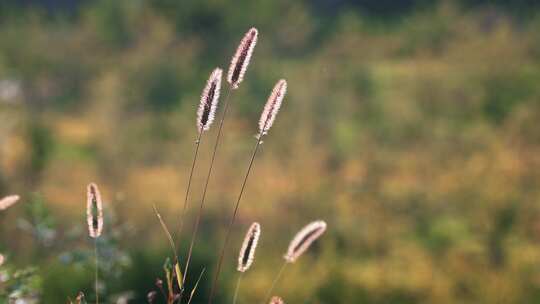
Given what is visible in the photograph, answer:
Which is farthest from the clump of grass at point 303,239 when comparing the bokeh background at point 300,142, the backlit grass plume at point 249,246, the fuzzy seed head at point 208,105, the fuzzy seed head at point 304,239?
the bokeh background at point 300,142

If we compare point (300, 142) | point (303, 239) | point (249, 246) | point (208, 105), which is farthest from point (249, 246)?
point (300, 142)

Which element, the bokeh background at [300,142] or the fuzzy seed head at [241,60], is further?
the bokeh background at [300,142]

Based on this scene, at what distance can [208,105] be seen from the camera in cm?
169

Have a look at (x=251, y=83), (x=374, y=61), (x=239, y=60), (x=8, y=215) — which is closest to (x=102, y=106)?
(x=251, y=83)

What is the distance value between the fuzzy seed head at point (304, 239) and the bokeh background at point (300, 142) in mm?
1030

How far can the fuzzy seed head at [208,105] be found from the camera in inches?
65.8

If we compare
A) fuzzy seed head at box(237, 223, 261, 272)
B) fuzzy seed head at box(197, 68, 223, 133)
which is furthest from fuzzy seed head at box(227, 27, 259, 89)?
fuzzy seed head at box(237, 223, 261, 272)

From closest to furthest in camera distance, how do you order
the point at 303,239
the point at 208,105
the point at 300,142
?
the point at 208,105
the point at 303,239
the point at 300,142

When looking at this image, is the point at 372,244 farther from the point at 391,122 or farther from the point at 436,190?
the point at 391,122

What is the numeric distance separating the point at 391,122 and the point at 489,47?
3856 millimetres

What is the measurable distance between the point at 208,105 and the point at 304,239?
17.7 inches

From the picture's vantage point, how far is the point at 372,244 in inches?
438

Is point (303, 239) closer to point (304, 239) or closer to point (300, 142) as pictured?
point (304, 239)

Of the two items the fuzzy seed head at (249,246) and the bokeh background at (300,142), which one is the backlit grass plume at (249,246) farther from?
the bokeh background at (300,142)
